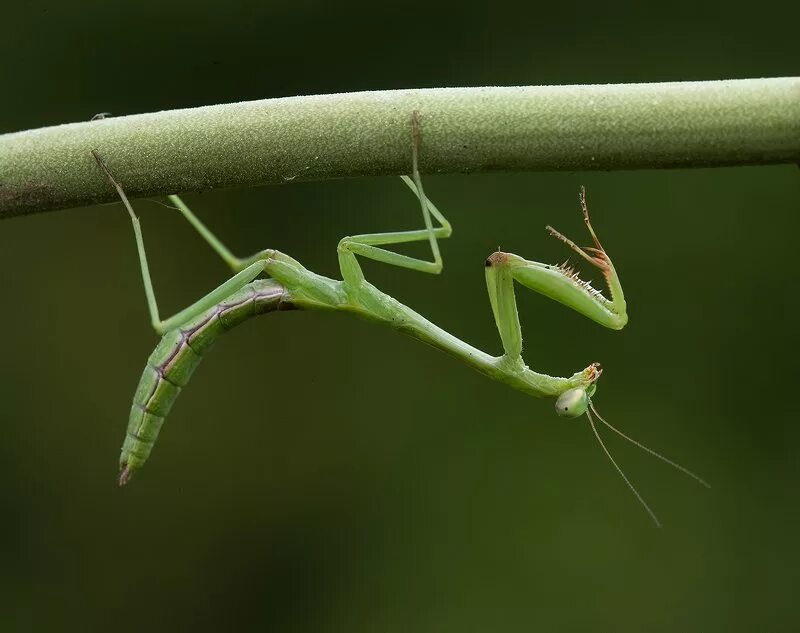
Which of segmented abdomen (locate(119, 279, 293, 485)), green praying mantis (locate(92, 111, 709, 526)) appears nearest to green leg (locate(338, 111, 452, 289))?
green praying mantis (locate(92, 111, 709, 526))

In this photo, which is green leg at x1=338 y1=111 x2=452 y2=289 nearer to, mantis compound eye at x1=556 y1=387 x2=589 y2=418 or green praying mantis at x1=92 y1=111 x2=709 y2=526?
green praying mantis at x1=92 y1=111 x2=709 y2=526

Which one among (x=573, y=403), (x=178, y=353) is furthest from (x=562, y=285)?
(x=178, y=353)

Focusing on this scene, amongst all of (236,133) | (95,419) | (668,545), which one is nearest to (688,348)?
(668,545)

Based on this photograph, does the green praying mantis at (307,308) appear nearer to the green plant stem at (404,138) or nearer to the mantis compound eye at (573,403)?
the mantis compound eye at (573,403)

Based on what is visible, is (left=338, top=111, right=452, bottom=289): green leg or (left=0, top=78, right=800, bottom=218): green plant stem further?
(left=338, top=111, right=452, bottom=289): green leg

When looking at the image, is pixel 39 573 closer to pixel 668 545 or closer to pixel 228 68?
pixel 228 68

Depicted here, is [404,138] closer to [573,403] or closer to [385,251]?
[385,251]
